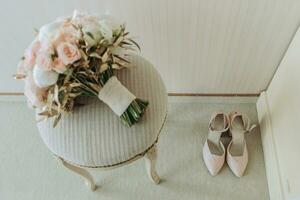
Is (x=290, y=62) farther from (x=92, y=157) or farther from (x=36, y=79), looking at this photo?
(x=36, y=79)

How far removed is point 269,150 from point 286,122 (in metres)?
0.20

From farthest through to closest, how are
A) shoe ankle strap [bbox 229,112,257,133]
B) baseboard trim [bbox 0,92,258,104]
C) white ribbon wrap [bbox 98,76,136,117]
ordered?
baseboard trim [bbox 0,92,258,104]
shoe ankle strap [bbox 229,112,257,133]
white ribbon wrap [bbox 98,76,136,117]

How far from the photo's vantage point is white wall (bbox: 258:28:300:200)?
3.58ft

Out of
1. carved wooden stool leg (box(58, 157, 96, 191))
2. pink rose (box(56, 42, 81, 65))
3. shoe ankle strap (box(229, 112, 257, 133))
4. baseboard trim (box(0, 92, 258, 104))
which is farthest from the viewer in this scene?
baseboard trim (box(0, 92, 258, 104))

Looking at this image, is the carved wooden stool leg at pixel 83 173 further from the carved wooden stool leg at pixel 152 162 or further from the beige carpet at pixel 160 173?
the carved wooden stool leg at pixel 152 162

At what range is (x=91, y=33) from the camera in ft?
2.54

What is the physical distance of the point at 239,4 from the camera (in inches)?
41.5

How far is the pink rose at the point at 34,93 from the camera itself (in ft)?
2.59

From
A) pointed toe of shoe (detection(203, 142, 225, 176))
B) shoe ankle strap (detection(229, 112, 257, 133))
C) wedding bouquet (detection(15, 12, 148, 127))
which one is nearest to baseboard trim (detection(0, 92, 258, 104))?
shoe ankle strap (detection(229, 112, 257, 133))

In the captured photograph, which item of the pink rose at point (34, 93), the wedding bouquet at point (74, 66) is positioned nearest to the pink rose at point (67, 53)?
the wedding bouquet at point (74, 66)

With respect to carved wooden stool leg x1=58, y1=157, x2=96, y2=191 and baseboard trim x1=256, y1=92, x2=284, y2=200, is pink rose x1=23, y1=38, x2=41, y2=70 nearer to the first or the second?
carved wooden stool leg x1=58, y1=157, x2=96, y2=191

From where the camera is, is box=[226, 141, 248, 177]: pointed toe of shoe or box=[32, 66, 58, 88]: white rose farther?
box=[226, 141, 248, 177]: pointed toe of shoe

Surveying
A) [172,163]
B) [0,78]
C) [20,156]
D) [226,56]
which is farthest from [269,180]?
[0,78]

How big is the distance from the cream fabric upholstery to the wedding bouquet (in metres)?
0.05
